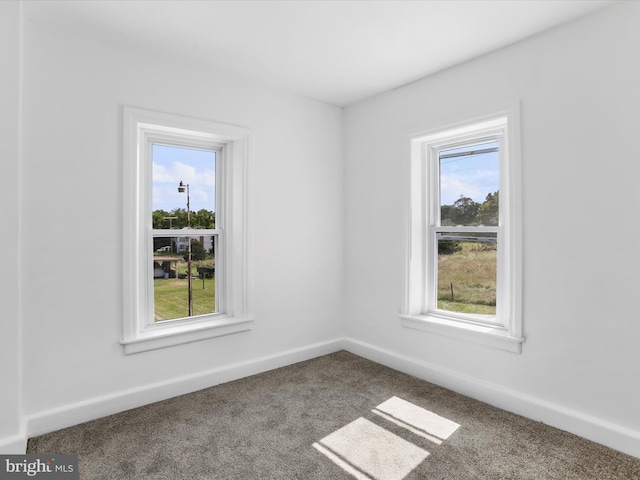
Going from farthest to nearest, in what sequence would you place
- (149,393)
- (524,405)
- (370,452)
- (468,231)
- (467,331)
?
(468,231), (467,331), (149,393), (524,405), (370,452)

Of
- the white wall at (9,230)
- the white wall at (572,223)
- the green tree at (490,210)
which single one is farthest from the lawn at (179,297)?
the green tree at (490,210)

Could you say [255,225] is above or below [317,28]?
below

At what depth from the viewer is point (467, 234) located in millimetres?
2934

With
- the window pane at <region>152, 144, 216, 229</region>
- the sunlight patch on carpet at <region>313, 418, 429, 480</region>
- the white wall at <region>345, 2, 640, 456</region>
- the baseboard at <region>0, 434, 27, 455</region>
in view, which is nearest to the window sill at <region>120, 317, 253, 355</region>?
the baseboard at <region>0, 434, 27, 455</region>

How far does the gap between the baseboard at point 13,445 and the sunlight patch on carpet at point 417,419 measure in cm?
203

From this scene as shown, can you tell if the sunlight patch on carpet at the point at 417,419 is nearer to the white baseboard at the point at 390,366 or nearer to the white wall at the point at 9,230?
the white baseboard at the point at 390,366

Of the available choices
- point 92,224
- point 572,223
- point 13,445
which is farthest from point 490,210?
point 13,445

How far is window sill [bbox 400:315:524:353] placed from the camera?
8.07 ft

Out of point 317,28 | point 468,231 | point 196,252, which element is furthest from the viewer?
point 196,252

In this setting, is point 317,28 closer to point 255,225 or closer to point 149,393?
point 255,225

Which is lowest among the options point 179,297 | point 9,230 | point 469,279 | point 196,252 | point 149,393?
point 149,393

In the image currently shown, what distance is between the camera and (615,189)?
2037mm

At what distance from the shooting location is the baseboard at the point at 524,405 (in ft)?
6.57

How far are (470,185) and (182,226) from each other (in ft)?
7.71
